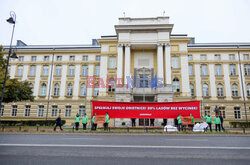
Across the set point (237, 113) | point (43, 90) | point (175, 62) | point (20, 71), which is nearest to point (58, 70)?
point (43, 90)

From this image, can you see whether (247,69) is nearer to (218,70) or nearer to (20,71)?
(218,70)

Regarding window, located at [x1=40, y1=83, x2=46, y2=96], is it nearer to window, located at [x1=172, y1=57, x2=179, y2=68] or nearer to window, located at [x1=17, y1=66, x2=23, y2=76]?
window, located at [x1=17, y1=66, x2=23, y2=76]

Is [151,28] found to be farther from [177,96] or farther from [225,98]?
[225,98]

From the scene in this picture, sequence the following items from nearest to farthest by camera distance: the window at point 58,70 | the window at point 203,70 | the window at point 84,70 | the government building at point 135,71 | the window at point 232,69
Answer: the government building at point 135,71, the window at point 232,69, the window at point 203,70, the window at point 84,70, the window at point 58,70

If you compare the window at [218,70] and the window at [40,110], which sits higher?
the window at [218,70]

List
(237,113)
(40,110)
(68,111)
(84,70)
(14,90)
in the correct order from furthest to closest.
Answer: (84,70) < (40,110) < (68,111) < (237,113) < (14,90)

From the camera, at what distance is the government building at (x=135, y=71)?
33.9 meters

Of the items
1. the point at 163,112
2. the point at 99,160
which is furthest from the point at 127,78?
the point at 99,160

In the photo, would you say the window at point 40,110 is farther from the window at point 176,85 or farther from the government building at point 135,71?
the window at point 176,85

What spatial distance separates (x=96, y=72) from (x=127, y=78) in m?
9.21

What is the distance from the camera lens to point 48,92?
37.6m

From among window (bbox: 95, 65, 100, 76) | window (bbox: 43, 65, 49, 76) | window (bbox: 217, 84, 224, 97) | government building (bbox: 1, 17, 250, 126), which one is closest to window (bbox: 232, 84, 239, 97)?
government building (bbox: 1, 17, 250, 126)

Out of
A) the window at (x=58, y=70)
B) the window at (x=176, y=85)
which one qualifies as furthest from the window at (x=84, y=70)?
the window at (x=176, y=85)

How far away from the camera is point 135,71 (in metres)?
35.6
